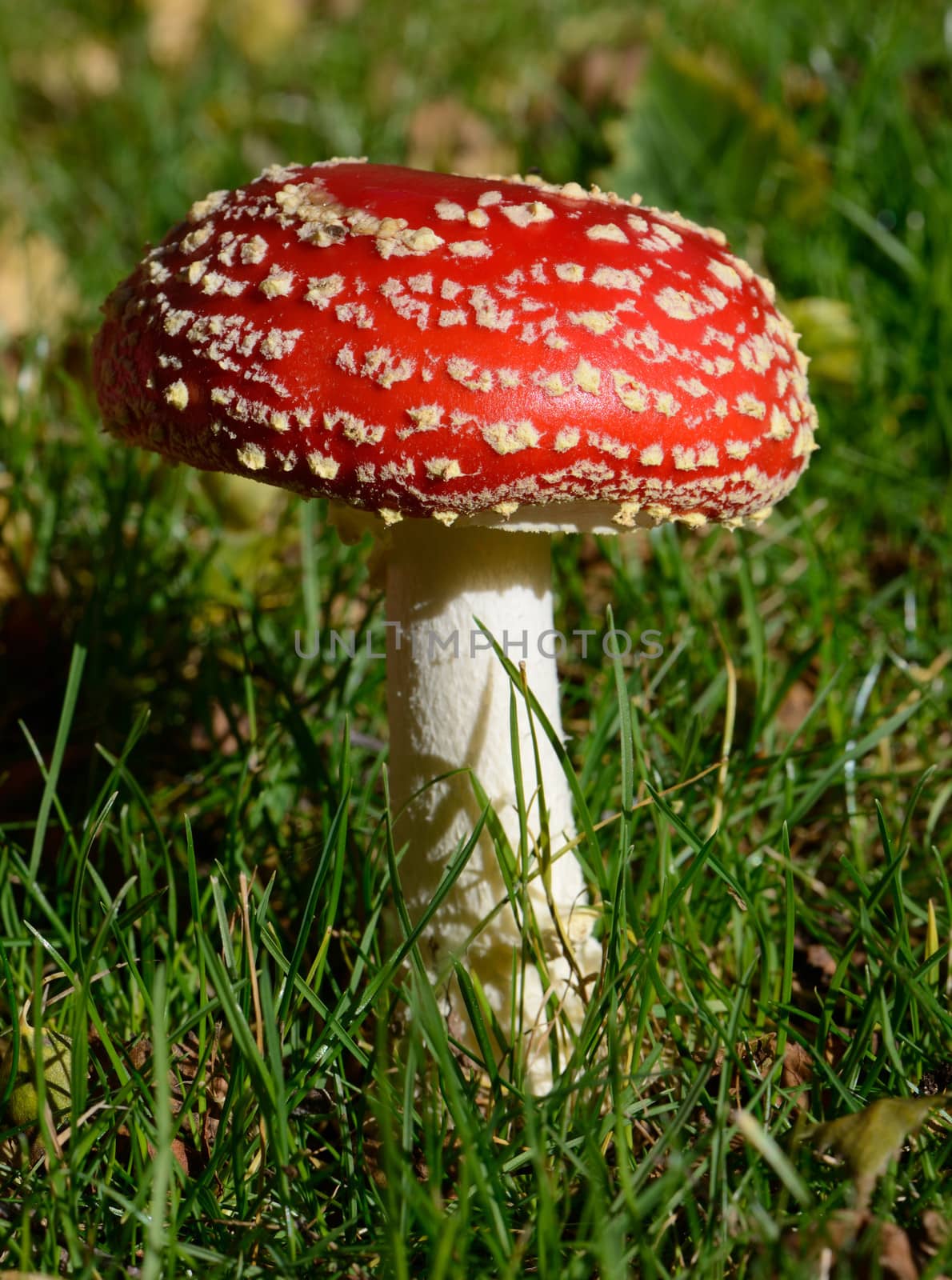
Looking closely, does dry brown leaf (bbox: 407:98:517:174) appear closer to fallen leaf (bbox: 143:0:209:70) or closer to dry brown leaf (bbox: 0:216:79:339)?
dry brown leaf (bbox: 0:216:79:339)

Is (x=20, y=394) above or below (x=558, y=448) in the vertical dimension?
above

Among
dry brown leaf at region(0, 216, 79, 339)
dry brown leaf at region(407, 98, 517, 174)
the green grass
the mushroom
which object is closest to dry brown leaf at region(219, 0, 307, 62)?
the green grass

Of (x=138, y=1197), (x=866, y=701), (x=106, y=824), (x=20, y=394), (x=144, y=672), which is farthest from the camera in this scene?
(x=20, y=394)

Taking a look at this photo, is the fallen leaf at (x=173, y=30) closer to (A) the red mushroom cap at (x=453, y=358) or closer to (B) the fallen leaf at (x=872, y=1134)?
(A) the red mushroom cap at (x=453, y=358)

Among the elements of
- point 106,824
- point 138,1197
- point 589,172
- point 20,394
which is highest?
point 589,172

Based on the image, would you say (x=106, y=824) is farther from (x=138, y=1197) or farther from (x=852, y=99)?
(x=852, y=99)

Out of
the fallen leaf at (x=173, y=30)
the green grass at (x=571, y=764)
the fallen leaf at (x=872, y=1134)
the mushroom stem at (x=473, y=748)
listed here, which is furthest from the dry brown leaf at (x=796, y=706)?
the fallen leaf at (x=173, y=30)

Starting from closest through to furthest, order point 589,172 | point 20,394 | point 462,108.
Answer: point 20,394
point 589,172
point 462,108

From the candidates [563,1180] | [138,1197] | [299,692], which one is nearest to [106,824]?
[299,692]
